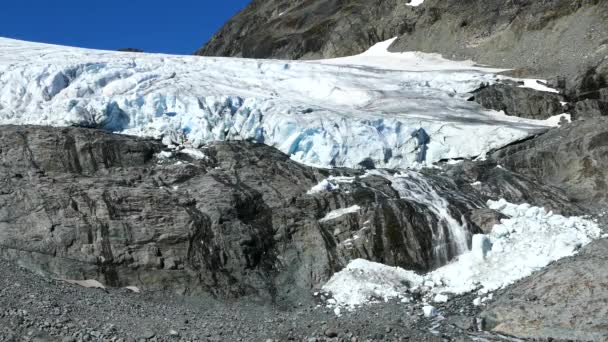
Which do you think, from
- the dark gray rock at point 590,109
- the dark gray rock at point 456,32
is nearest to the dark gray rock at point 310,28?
the dark gray rock at point 456,32

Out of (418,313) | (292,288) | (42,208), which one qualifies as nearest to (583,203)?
(418,313)

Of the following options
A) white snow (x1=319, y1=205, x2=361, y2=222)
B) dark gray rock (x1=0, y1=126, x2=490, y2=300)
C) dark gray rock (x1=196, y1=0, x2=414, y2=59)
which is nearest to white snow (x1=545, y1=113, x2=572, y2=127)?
dark gray rock (x1=0, y1=126, x2=490, y2=300)

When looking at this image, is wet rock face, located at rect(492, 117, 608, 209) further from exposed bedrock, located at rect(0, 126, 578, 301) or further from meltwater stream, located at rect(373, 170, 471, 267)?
meltwater stream, located at rect(373, 170, 471, 267)

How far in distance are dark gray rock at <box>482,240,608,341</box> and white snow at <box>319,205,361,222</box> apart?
4.62 m

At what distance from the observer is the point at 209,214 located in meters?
17.0

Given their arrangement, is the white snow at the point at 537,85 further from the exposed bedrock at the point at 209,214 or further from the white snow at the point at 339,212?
the white snow at the point at 339,212

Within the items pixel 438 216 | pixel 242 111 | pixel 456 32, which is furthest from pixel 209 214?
pixel 456 32

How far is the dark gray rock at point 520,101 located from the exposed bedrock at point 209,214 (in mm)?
6206

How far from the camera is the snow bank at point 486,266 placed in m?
15.7

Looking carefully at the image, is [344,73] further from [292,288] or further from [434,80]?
[292,288]

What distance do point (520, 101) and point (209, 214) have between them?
564 inches

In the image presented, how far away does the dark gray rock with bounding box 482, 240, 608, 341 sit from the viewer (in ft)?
42.6

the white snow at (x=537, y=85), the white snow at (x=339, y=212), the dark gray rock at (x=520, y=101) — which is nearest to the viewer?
the white snow at (x=339, y=212)

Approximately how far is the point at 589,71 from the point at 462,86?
474 centimetres
